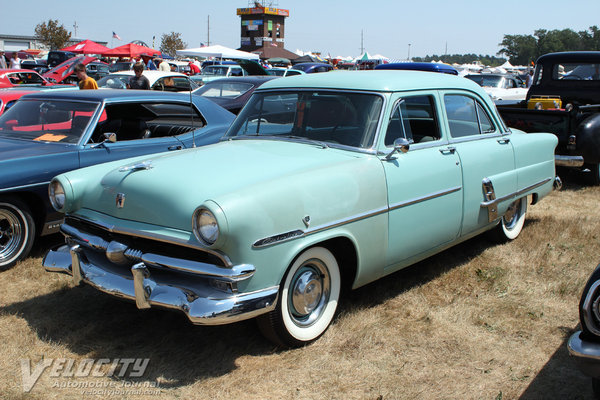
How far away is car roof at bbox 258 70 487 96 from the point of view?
4012mm

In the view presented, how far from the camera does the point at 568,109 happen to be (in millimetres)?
7832

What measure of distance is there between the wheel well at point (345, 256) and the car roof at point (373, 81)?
3.74 feet

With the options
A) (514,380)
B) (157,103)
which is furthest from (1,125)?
(514,380)

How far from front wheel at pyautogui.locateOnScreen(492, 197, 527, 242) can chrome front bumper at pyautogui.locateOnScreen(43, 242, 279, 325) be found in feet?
9.93

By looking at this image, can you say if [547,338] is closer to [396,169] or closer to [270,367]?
[396,169]

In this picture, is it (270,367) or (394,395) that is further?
(270,367)

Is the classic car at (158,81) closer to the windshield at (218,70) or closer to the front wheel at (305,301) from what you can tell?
the windshield at (218,70)

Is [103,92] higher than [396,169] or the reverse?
higher

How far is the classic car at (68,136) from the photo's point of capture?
4633mm

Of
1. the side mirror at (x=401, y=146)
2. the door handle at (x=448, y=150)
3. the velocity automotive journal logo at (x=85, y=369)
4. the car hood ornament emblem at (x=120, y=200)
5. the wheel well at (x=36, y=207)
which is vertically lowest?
the velocity automotive journal logo at (x=85, y=369)

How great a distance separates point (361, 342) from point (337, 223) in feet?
2.50

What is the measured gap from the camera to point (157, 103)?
19.1 feet

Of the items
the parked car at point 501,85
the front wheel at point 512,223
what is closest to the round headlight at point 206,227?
the front wheel at point 512,223

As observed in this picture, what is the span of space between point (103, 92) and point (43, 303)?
2.43 m
